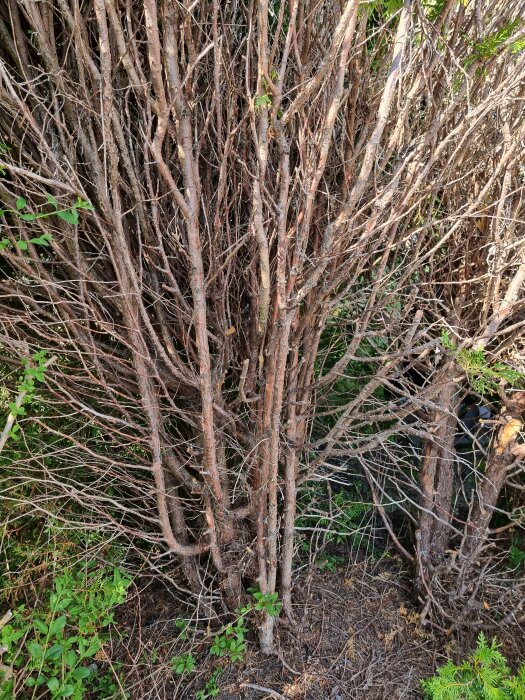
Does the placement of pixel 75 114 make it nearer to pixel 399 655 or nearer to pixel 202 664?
pixel 202 664

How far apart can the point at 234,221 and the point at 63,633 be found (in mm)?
1883

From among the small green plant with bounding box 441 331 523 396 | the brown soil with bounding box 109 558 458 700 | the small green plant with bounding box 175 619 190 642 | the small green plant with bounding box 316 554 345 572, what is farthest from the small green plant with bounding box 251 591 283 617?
the small green plant with bounding box 441 331 523 396

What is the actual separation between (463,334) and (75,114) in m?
1.99

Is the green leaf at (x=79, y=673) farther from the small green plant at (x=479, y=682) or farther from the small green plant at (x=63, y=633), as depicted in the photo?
the small green plant at (x=479, y=682)

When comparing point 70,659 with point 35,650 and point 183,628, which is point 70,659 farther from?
point 183,628

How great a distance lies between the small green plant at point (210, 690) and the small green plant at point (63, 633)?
0.47m

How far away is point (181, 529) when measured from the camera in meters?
2.20

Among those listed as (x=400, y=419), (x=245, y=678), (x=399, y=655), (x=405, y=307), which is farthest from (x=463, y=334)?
(x=245, y=678)

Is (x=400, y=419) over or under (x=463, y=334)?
under

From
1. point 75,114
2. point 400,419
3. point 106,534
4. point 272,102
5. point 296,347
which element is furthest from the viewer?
point 106,534

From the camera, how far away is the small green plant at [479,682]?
201cm

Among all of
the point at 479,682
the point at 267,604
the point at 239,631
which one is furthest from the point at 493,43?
the point at 479,682

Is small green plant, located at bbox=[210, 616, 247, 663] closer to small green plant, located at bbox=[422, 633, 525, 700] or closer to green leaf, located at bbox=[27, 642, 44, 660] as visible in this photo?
green leaf, located at bbox=[27, 642, 44, 660]

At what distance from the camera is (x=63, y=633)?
1.97m
